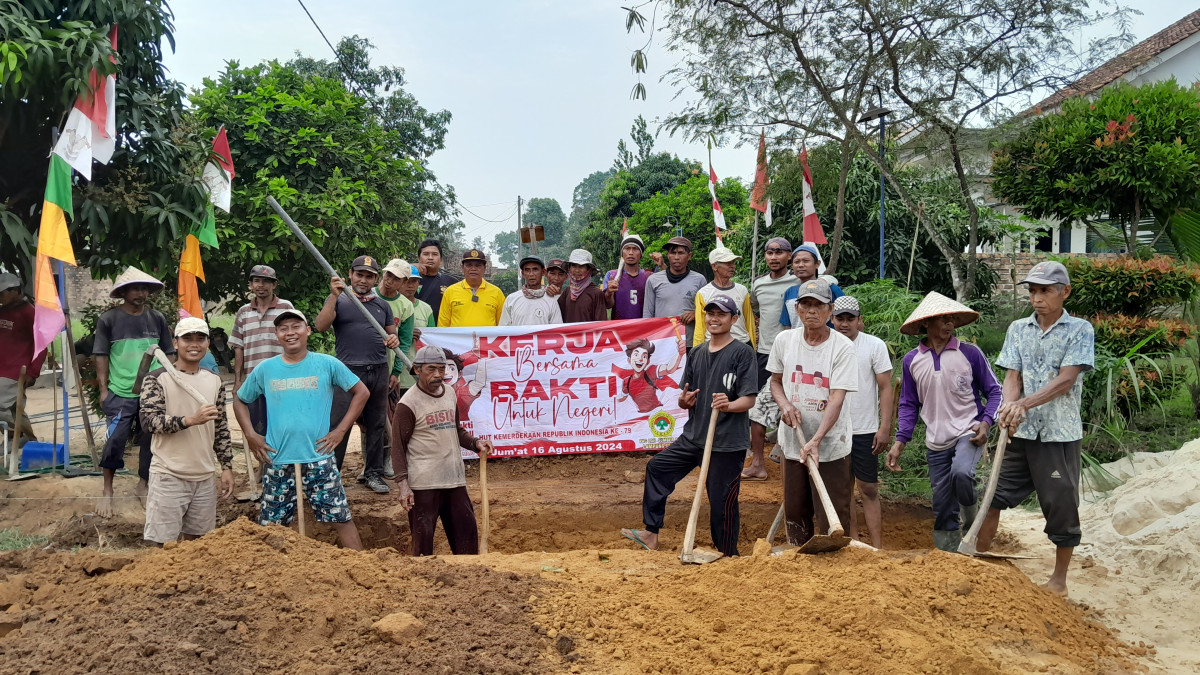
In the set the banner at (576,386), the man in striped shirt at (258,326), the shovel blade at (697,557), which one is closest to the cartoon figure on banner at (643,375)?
the banner at (576,386)

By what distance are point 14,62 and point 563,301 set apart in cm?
496

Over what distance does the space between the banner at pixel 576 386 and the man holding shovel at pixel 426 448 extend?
106 inches

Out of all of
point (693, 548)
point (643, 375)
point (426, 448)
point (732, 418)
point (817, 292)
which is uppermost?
point (817, 292)

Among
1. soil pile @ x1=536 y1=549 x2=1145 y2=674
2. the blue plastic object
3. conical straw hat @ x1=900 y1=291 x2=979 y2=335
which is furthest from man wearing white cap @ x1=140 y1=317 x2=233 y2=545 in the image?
conical straw hat @ x1=900 y1=291 x2=979 y2=335

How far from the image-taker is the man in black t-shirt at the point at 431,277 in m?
8.48

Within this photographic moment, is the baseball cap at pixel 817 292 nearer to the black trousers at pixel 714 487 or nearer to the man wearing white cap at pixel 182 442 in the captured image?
the black trousers at pixel 714 487

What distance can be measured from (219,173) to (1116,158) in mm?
8610

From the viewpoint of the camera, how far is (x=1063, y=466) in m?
4.88

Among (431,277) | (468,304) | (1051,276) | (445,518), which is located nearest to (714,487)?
(445,518)

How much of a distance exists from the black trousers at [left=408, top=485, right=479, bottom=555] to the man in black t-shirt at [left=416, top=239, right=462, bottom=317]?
311cm

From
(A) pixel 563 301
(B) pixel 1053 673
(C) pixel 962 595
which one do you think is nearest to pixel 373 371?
(A) pixel 563 301

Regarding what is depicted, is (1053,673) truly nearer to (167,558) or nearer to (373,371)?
(167,558)

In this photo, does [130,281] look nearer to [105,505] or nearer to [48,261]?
[48,261]

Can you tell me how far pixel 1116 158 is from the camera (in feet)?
28.5
